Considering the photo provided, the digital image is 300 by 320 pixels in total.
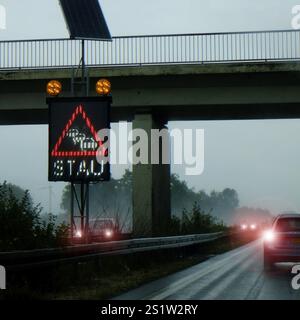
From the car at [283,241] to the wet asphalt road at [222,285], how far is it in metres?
0.36

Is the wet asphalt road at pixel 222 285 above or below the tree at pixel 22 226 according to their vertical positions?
below

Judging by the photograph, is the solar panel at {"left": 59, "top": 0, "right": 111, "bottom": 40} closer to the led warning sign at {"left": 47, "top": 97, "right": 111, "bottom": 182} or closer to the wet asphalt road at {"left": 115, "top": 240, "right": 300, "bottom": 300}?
the led warning sign at {"left": 47, "top": 97, "right": 111, "bottom": 182}

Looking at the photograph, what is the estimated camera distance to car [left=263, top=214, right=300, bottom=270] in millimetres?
17672

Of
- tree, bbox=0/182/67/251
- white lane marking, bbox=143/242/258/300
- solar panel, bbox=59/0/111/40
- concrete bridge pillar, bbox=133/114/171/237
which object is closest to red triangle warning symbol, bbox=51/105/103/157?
tree, bbox=0/182/67/251

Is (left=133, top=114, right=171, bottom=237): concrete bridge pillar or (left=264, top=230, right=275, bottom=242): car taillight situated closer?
(left=264, top=230, right=275, bottom=242): car taillight

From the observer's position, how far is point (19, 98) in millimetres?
28172

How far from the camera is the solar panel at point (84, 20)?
18.9m

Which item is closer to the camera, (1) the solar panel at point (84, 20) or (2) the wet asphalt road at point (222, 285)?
(2) the wet asphalt road at point (222, 285)

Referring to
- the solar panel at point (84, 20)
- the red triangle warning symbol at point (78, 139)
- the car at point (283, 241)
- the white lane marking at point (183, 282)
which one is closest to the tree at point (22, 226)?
the red triangle warning symbol at point (78, 139)

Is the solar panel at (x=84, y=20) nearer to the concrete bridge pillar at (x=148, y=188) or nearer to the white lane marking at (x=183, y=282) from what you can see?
the white lane marking at (x=183, y=282)

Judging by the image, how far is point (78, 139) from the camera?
54.6 ft
